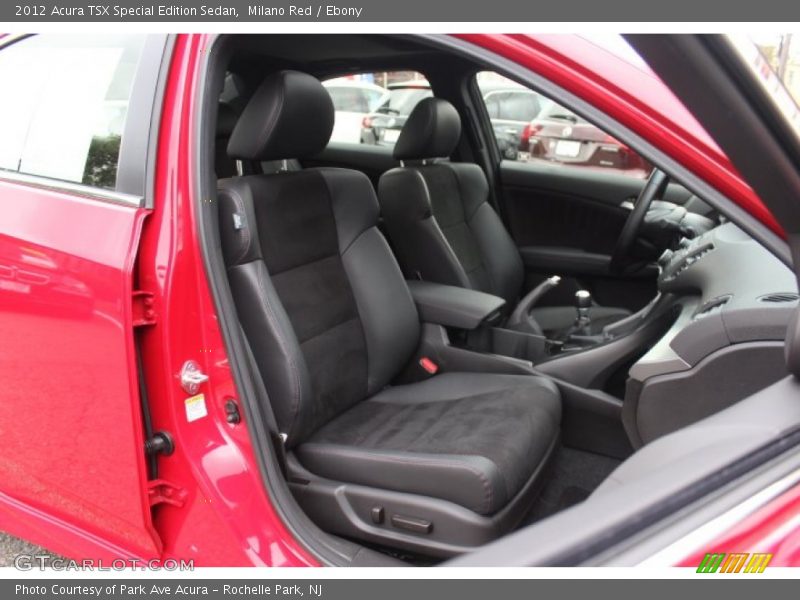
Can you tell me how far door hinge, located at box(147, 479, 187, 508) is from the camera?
1588 millimetres

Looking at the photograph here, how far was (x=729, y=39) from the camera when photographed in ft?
2.87

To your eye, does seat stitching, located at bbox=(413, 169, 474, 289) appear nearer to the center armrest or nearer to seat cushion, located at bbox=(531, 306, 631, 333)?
the center armrest

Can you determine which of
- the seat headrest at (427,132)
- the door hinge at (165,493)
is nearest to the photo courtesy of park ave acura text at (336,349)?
the door hinge at (165,493)

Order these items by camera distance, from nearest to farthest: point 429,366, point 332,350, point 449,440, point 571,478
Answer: point 449,440 → point 332,350 → point 571,478 → point 429,366

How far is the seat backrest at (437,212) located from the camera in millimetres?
3082

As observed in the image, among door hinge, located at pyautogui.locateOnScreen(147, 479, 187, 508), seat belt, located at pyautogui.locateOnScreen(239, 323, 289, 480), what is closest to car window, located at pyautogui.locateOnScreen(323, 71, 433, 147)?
seat belt, located at pyautogui.locateOnScreen(239, 323, 289, 480)

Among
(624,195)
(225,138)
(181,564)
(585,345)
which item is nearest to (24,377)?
(181,564)

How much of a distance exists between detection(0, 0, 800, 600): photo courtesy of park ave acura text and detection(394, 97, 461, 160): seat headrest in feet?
2.28

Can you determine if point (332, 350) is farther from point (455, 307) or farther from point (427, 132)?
point (427, 132)

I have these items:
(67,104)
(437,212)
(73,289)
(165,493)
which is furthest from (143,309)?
(437,212)

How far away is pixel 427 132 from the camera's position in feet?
10.2

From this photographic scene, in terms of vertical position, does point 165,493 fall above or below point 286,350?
below

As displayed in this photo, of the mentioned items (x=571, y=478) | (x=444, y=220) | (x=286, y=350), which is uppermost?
(x=444, y=220)

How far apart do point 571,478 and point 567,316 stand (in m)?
1.22
